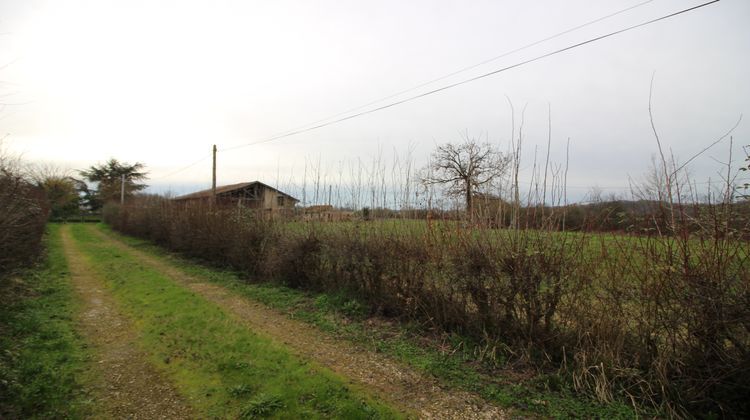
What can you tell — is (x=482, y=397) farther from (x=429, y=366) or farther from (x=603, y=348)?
(x=603, y=348)

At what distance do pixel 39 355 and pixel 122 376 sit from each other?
3.84ft

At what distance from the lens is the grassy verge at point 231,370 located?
10.2 feet

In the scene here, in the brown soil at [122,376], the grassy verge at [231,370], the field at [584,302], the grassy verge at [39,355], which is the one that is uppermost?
the field at [584,302]

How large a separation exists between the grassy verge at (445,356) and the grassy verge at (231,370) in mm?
988

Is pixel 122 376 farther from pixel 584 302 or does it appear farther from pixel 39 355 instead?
pixel 584 302

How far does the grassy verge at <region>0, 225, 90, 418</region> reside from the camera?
3.04 metres

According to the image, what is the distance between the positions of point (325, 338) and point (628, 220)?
4.16 metres

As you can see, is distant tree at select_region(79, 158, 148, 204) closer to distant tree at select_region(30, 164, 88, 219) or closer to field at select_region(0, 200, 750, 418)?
distant tree at select_region(30, 164, 88, 219)

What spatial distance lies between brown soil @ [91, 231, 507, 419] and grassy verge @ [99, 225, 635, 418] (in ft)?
0.51

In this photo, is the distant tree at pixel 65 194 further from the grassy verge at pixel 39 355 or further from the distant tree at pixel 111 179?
the grassy verge at pixel 39 355

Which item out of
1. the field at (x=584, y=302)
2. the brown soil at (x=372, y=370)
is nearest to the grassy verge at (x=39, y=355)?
the brown soil at (x=372, y=370)

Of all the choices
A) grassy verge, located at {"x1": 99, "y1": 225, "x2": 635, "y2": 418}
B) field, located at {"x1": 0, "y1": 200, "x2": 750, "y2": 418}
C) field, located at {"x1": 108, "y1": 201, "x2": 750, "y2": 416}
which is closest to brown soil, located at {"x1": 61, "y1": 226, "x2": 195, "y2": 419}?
field, located at {"x1": 0, "y1": 200, "x2": 750, "y2": 418}

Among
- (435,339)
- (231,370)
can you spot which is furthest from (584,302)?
(231,370)

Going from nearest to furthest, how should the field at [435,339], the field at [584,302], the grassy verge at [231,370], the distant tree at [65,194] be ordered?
the field at [584,302] < the field at [435,339] < the grassy verge at [231,370] < the distant tree at [65,194]
